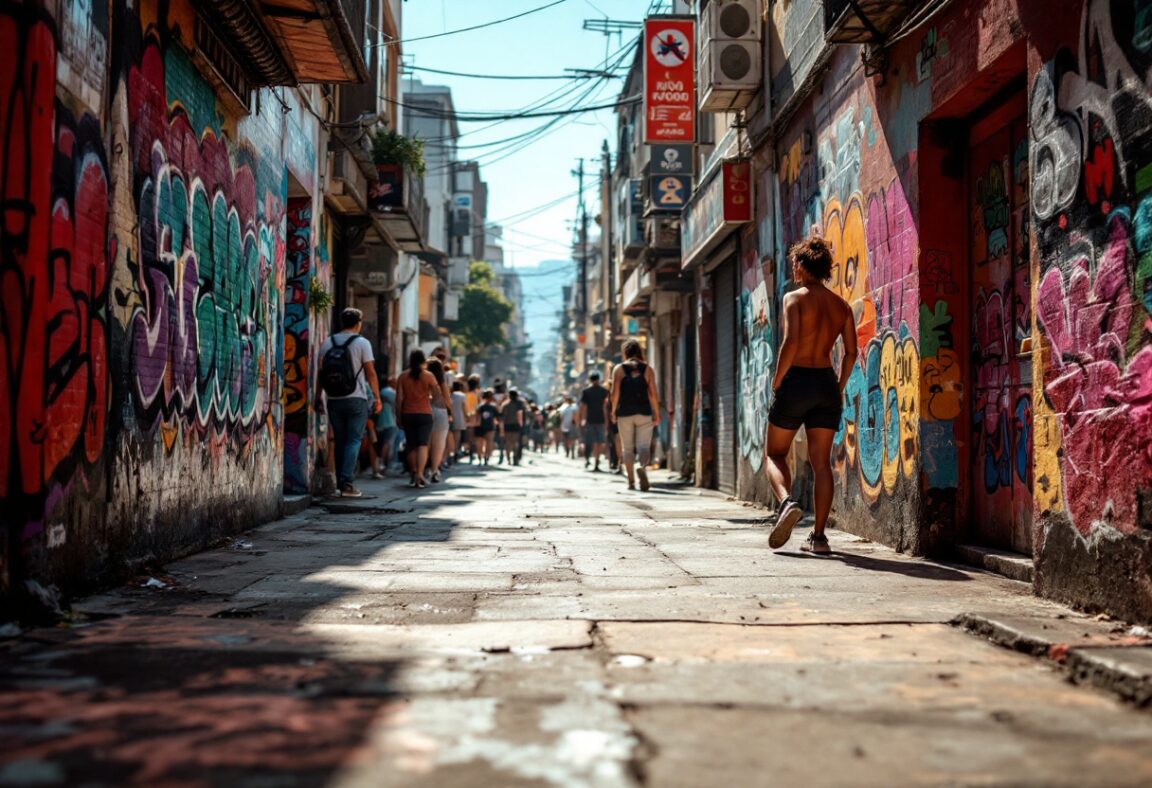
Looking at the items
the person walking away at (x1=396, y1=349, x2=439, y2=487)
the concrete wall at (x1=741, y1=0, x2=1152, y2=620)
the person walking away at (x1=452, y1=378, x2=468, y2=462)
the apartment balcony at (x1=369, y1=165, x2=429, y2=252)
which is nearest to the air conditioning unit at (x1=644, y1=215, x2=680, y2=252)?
the person walking away at (x1=452, y1=378, x2=468, y2=462)

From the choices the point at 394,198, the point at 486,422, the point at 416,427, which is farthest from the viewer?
the point at 486,422

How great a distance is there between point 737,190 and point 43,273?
9624 mm

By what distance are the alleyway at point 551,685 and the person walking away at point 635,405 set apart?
8.70m

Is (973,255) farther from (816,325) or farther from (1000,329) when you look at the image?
(816,325)

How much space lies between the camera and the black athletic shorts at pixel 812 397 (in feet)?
24.0

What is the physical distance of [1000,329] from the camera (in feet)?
21.8

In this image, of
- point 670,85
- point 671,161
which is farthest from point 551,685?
point 671,161

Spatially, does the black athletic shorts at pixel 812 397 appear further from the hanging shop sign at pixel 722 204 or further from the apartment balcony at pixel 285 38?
the hanging shop sign at pixel 722 204

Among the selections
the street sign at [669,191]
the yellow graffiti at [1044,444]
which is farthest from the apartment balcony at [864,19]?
the street sign at [669,191]

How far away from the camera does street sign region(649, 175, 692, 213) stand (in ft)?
70.6

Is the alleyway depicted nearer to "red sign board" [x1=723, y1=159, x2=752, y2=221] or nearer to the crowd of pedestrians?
the crowd of pedestrians

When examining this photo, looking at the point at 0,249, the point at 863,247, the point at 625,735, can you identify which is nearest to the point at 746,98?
the point at 863,247

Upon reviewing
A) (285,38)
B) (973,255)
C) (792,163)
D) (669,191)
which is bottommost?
(973,255)

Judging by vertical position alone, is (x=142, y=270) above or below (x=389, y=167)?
below
